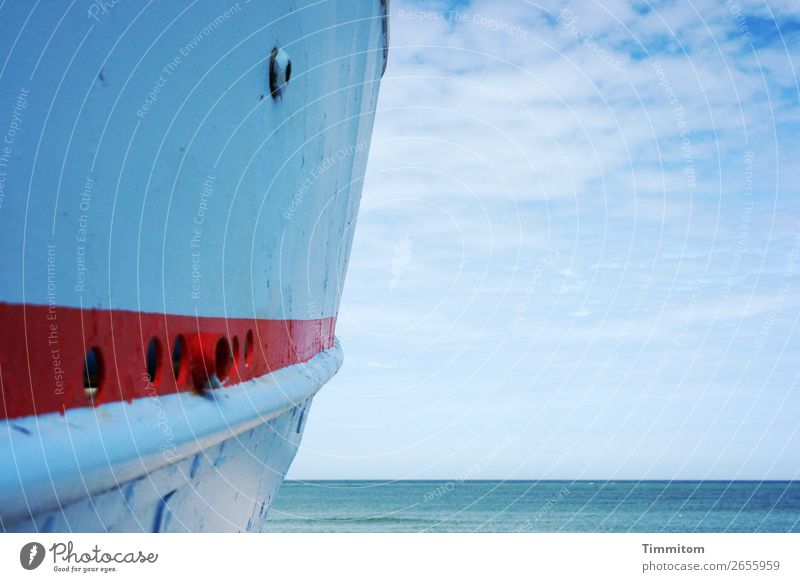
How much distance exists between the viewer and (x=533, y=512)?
147 ft

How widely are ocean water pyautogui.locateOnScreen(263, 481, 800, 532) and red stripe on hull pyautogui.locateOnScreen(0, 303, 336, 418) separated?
96.6 ft

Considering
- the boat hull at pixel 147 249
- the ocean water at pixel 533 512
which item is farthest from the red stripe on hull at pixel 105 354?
the ocean water at pixel 533 512

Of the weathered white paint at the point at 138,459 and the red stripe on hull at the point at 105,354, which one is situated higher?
the red stripe on hull at the point at 105,354

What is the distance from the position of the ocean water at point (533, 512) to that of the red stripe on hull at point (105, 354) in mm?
29437

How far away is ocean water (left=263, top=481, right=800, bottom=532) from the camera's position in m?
37.6

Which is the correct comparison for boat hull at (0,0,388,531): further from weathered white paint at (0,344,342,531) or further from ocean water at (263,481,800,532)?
ocean water at (263,481,800,532)

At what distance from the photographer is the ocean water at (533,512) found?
37594 mm

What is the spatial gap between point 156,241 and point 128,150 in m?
0.22

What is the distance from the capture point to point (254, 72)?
86.7 inches

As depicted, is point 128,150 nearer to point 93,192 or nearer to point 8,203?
point 93,192
